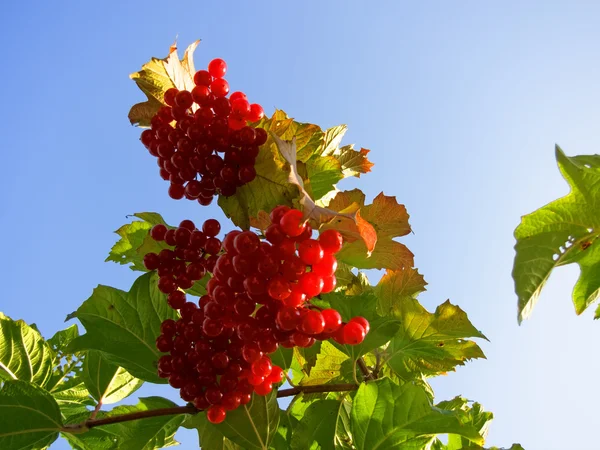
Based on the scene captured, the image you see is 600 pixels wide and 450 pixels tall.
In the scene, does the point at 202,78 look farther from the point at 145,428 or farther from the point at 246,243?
the point at 145,428

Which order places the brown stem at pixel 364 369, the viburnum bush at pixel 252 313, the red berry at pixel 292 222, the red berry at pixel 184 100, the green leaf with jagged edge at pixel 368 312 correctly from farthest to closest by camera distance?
the brown stem at pixel 364 369 < the green leaf with jagged edge at pixel 368 312 < the red berry at pixel 184 100 < the viburnum bush at pixel 252 313 < the red berry at pixel 292 222

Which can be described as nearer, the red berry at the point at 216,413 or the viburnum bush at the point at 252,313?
the viburnum bush at the point at 252,313

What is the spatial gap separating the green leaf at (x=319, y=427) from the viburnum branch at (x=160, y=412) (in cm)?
9

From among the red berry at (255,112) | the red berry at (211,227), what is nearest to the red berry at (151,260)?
the red berry at (211,227)

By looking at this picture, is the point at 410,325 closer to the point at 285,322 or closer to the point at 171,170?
the point at 285,322

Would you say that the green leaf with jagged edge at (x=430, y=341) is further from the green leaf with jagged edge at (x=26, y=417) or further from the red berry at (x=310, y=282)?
the green leaf with jagged edge at (x=26, y=417)

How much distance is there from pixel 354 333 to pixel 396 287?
2.56 ft

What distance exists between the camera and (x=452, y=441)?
2629 millimetres

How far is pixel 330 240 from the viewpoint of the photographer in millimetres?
1608

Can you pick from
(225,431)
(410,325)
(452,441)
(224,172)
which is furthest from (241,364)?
(452,441)

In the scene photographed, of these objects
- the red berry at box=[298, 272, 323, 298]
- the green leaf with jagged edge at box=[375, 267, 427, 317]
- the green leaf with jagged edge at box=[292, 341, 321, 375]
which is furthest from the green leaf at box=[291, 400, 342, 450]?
the red berry at box=[298, 272, 323, 298]

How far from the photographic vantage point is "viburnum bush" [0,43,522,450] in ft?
5.41

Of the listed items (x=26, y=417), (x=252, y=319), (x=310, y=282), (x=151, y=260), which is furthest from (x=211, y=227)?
(x=26, y=417)

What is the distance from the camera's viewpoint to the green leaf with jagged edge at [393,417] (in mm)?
1883
